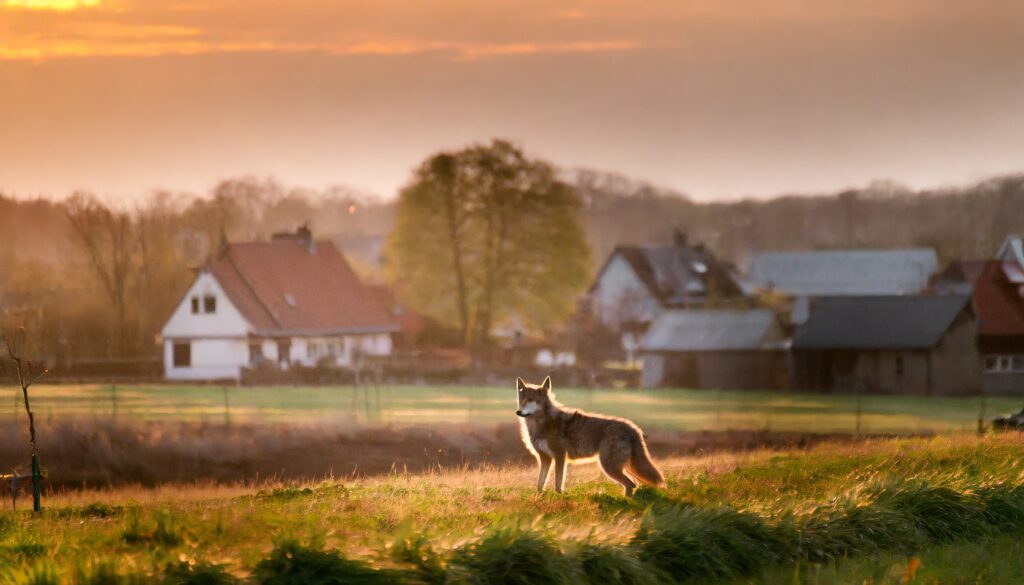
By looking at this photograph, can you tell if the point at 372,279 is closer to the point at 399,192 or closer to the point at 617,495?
the point at 399,192

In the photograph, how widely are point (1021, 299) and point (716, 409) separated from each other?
8.28 meters

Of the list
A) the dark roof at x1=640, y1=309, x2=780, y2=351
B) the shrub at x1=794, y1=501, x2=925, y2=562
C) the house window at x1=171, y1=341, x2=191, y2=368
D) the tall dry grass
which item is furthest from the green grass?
the shrub at x1=794, y1=501, x2=925, y2=562

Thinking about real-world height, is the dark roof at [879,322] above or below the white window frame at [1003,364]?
above

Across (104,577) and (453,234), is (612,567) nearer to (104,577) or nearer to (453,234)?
(104,577)

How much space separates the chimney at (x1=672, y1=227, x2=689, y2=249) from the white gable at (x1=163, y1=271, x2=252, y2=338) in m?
11.9

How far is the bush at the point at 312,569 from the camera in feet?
28.2

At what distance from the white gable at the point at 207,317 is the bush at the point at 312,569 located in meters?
18.4

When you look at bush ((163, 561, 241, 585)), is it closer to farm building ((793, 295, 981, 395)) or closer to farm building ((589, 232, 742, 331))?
farm building ((589, 232, 742, 331))

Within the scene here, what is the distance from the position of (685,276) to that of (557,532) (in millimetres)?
27810

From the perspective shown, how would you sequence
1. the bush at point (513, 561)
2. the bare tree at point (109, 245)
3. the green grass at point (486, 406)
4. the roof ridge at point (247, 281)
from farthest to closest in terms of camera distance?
the roof ridge at point (247, 281) → the bare tree at point (109, 245) → the green grass at point (486, 406) → the bush at point (513, 561)

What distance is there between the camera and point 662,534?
426 inches

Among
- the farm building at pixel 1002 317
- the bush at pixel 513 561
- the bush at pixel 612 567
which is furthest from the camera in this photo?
the farm building at pixel 1002 317

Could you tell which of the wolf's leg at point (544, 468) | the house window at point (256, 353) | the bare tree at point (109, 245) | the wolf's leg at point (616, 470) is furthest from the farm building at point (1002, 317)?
the wolf's leg at point (616, 470)

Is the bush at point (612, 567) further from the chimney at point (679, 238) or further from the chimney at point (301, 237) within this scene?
the chimney at point (679, 238)
